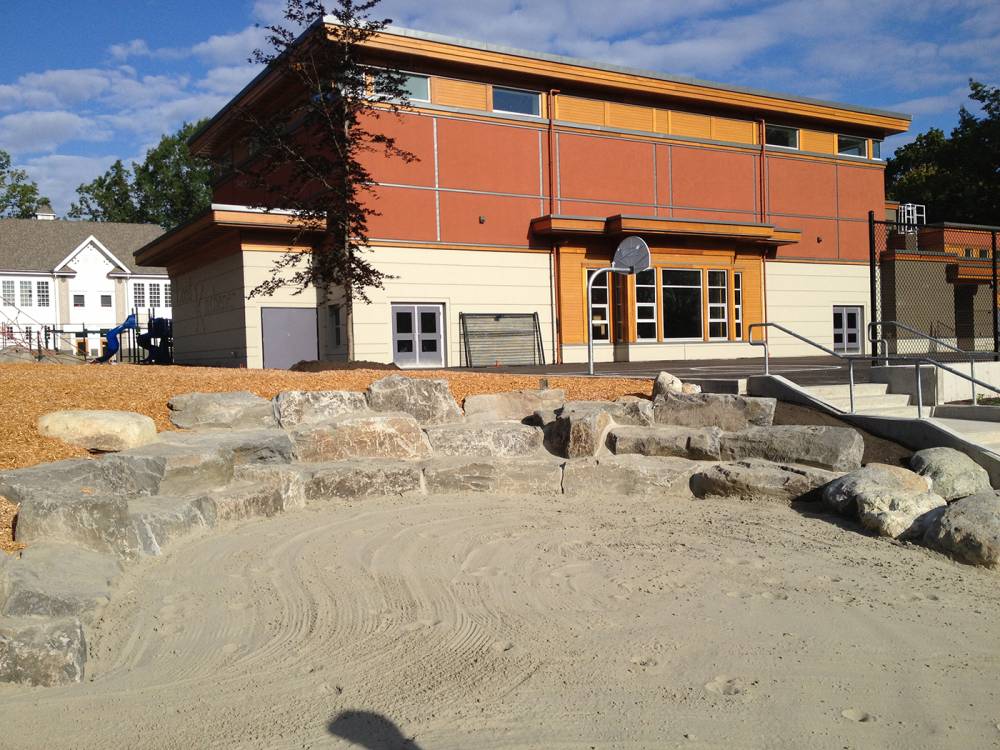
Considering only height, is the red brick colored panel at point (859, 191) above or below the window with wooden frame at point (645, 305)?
Answer: above

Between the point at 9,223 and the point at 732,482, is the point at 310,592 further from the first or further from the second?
the point at 9,223

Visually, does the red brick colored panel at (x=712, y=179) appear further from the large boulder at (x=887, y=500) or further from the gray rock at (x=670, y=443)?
the large boulder at (x=887, y=500)

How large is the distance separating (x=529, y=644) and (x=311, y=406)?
5.26 metres

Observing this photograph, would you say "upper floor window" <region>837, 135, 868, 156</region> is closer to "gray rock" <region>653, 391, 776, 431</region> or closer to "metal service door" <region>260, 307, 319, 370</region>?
"metal service door" <region>260, 307, 319, 370</region>

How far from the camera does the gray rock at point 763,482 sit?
8578mm

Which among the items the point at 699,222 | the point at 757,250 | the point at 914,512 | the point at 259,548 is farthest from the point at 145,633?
the point at 757,250

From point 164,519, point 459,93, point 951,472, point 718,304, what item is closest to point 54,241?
point 459,93

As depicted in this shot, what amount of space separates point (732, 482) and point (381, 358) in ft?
45.6

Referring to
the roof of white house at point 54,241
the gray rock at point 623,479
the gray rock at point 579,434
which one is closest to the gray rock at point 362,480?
the gray rock at point 623,479

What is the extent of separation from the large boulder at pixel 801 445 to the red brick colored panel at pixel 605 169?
15.9 meters

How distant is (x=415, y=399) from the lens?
10.0 meters

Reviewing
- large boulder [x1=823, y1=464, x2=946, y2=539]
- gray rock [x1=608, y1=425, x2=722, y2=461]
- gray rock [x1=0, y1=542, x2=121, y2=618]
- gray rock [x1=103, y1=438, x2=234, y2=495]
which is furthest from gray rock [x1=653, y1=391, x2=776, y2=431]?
gray rock [x1=0, y1=542, x2=121, y2=618]

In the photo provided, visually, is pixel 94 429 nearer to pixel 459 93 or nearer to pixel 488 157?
pixel 488 157

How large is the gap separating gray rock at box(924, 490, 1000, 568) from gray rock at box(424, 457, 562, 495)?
3.70 m
